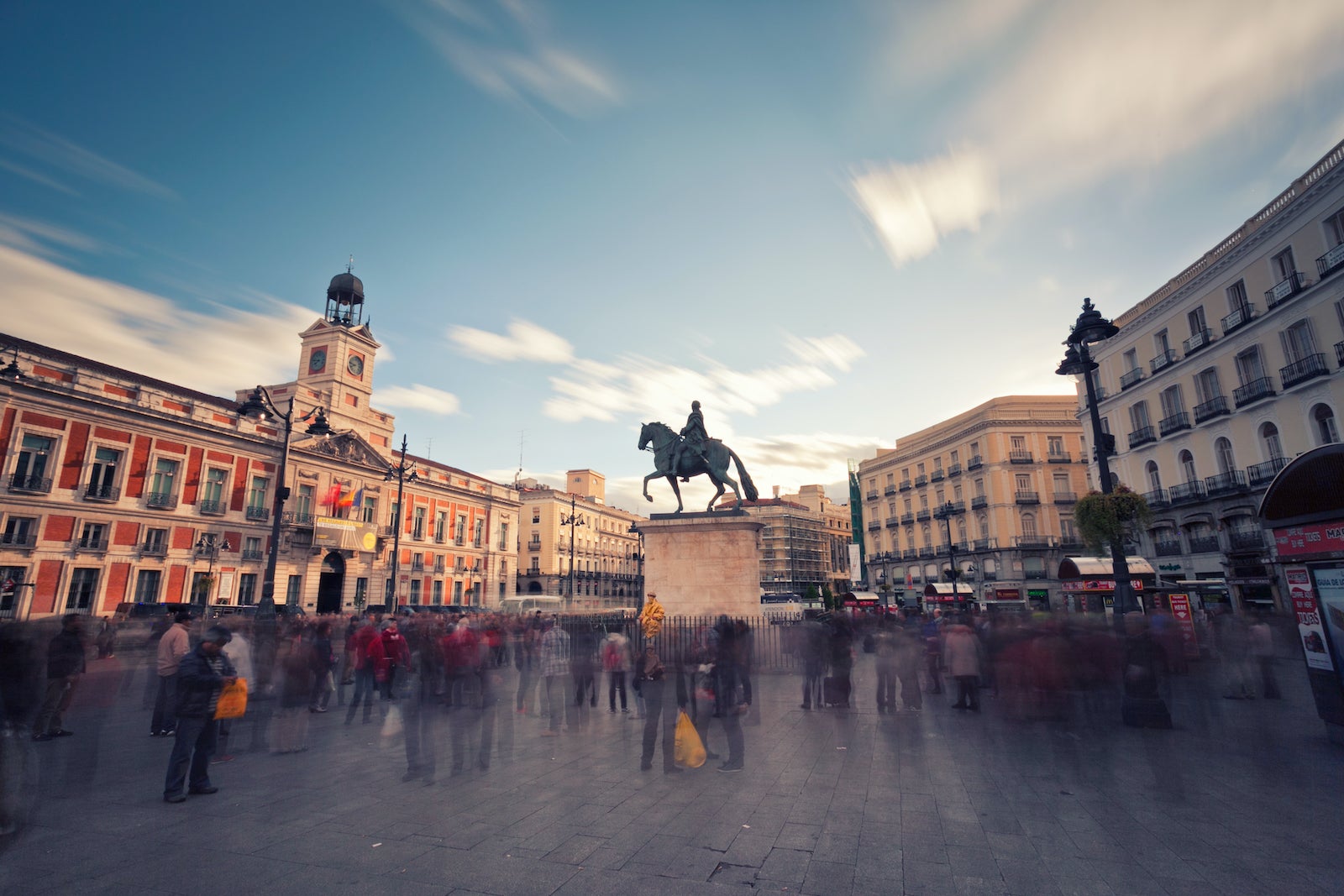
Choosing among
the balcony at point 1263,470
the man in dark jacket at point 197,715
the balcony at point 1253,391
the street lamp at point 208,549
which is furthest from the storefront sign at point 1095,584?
the street lamp at point 208,549

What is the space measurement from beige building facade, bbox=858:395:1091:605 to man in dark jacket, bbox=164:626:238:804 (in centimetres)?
4058

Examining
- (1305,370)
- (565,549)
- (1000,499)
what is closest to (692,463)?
(1305,370)

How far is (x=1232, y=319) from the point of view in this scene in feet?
84.7

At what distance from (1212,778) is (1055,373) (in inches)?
368

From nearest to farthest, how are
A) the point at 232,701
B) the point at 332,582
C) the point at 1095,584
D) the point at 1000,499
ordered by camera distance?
the point at 232,701
the point at 1095,584
the point at 332,582
the point at 1000,499

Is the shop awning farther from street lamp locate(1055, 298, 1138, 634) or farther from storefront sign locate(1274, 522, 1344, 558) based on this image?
storefront sign locate(1274, 522, 1344, 558)

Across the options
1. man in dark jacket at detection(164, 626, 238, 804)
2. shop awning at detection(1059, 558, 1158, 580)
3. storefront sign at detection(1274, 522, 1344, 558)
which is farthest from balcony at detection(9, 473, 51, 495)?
shop awning at detection(1059, 558, 1158, 580)

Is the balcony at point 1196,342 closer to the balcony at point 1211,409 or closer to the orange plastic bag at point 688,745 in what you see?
the balcony at point 1211,409

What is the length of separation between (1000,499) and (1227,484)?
2026cm

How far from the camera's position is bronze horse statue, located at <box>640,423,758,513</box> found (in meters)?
18.0

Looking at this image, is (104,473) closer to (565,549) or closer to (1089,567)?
(565,549)

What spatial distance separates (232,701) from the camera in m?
6.69

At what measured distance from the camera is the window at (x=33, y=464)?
1152 inches

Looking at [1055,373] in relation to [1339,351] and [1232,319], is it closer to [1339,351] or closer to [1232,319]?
[1339,351]
